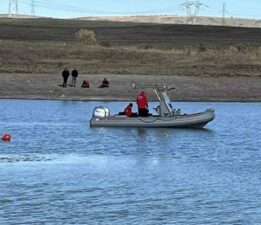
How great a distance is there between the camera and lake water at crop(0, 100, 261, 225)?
18891 mm

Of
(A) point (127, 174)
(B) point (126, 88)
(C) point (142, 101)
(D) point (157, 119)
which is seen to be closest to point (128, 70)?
(B) point (126, 88)

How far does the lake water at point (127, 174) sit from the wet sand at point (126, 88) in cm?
1329

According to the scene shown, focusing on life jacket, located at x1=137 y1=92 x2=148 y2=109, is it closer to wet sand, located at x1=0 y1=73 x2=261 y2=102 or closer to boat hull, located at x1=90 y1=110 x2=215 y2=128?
boat hull, located at x1=90 y1=110 x2=215 y2=128

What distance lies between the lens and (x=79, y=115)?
1774 inches

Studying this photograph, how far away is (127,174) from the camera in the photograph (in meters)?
24.5

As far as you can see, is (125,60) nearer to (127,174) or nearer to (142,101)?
(142,101)

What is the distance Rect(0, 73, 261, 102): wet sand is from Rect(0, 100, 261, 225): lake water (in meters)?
13.3

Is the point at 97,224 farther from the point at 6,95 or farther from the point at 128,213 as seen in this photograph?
the point at 6,95

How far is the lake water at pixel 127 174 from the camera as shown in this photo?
62.0 feet

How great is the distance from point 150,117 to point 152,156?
30.2 ft

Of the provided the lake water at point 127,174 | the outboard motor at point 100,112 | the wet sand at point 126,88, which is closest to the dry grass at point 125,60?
the wet sand at point 126,88

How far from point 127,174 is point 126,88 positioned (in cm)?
3247

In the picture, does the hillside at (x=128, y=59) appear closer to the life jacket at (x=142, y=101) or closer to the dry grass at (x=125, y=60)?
the dry grass at (x=125, y=60)

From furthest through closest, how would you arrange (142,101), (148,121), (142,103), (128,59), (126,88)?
(128,59) < (126,88) < (148,121) < (142,103) < (142,101)
